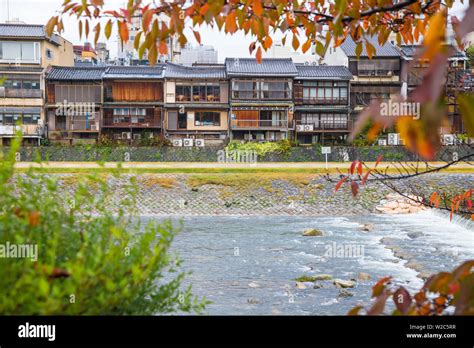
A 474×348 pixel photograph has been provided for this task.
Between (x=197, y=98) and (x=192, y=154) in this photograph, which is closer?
(x=192, y=154)

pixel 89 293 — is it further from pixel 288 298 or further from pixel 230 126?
pixel 230 126

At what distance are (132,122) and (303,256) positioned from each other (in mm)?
29825

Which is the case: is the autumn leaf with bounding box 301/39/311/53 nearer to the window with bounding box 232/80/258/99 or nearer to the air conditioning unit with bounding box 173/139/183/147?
the air conditioning unit with bounding box 173/139/183/147

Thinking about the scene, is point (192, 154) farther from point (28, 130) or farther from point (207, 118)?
point (28, 130)

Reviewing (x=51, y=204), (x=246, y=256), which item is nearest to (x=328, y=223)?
(x=246, y=256)

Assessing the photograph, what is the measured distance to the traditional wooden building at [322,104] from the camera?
43750mm

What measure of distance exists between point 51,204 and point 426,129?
100 inches

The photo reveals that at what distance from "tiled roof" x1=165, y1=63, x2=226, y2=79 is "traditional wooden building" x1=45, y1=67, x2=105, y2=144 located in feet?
17.5

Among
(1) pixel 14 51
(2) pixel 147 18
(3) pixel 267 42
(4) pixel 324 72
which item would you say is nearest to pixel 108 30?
(2) pixel 147 18

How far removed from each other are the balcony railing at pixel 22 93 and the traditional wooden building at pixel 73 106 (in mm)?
798

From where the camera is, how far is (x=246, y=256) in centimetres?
1527

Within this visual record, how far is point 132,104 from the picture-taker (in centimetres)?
4247

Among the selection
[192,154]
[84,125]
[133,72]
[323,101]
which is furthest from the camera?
[323,101]

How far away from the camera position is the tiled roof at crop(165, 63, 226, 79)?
43.3 meters
